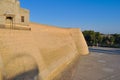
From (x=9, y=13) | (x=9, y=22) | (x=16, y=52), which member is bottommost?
(x=16, y=52)

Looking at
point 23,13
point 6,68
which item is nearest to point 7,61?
point 6,68

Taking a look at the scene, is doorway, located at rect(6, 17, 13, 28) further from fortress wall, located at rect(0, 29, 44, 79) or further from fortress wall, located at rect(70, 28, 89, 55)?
fortress wall, located at rect(70, 28, 89, 55)

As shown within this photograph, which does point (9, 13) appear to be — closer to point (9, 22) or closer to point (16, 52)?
point (9, 22)

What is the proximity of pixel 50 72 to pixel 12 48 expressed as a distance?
10.1 ft

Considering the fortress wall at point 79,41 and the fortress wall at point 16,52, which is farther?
the fortress wall at point 79,41

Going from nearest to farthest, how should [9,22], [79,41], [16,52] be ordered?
[16,52]
[9,22]
[79,41]

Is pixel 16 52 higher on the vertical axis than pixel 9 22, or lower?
lower

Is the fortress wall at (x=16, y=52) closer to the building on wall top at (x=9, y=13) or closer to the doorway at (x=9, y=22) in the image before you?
the doorway at (x=9, y=22)

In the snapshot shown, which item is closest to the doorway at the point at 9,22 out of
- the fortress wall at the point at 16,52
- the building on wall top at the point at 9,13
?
the building on wall top at the point at 9,13

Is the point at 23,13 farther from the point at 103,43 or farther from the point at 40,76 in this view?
the point at 103,43

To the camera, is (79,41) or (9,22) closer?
(9,22)

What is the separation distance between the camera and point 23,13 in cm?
1042

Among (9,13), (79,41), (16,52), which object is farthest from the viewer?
(79,41)

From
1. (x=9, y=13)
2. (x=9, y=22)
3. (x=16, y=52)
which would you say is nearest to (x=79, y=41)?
(x=9, y=22)
